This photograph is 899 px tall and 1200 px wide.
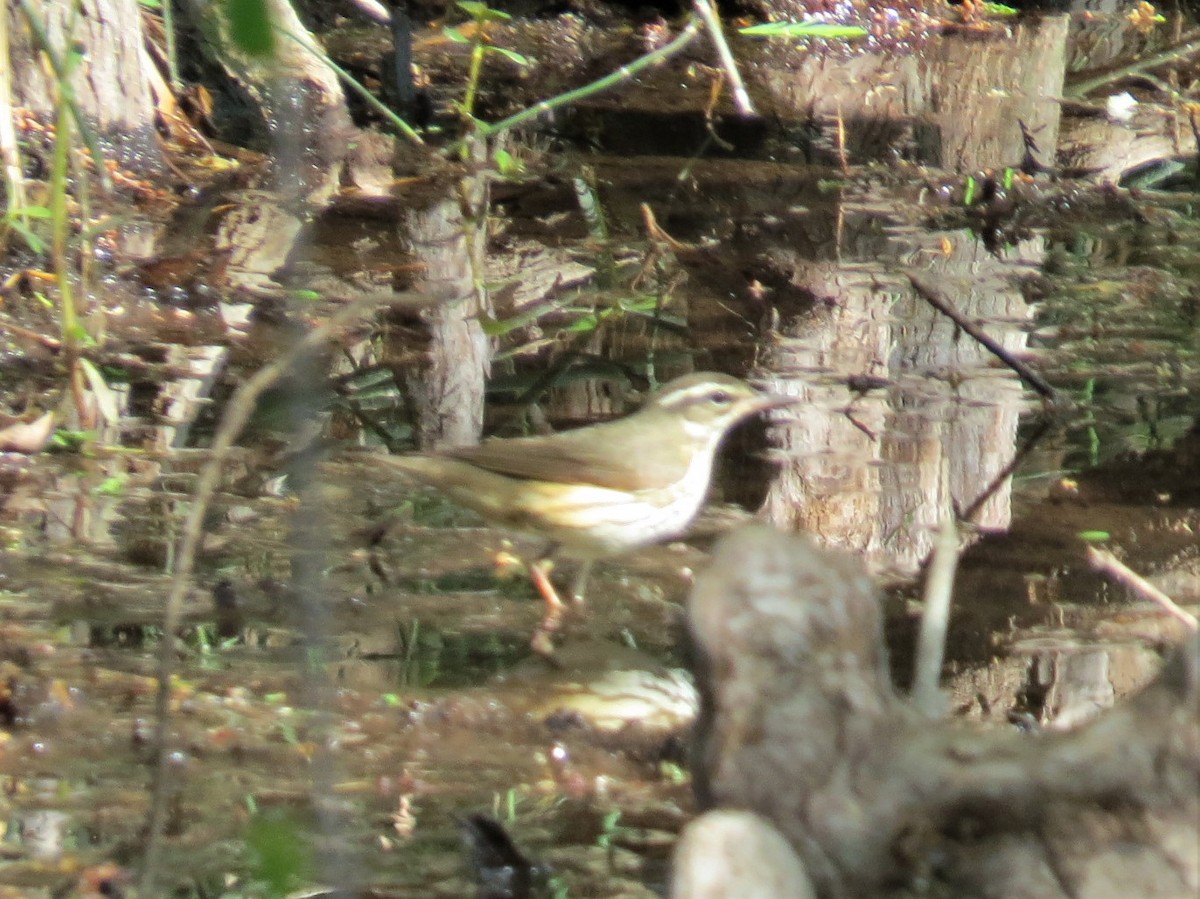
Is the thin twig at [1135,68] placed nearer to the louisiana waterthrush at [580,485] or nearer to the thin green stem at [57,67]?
the thin green stem at [57,67]

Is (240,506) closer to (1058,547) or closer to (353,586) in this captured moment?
(353,586)

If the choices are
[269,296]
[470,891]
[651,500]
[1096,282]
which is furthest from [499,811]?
[1096,282]

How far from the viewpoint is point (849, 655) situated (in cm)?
277

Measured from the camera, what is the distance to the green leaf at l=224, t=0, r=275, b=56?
156cm

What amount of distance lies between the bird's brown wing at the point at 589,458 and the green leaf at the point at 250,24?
378 centimetres

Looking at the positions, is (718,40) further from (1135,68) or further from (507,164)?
(1135,68)

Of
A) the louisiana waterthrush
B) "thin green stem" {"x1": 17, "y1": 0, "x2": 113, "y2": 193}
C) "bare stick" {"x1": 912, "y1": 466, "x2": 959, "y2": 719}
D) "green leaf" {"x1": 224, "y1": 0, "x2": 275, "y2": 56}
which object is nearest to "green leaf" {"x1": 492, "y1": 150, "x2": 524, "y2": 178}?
"thin green stem" {"x1": 17, "y1": 0, "x2": 113, "y2": 193}

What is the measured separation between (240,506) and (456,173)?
18.0 ft

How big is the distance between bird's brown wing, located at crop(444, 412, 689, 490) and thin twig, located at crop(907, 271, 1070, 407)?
208 cm

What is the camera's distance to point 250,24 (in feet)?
5.10

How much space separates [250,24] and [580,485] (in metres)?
3.81

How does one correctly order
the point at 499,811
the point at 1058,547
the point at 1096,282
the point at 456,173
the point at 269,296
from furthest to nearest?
the point at 456,173, the point at 1096,282, the point at 269,296, the point at 1058,547, the point at 499,811

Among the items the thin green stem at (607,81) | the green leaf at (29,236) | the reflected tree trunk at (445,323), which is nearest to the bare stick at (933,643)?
the reflected tree trunk at (445,323)

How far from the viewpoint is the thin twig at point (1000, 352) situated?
23.0 feet
